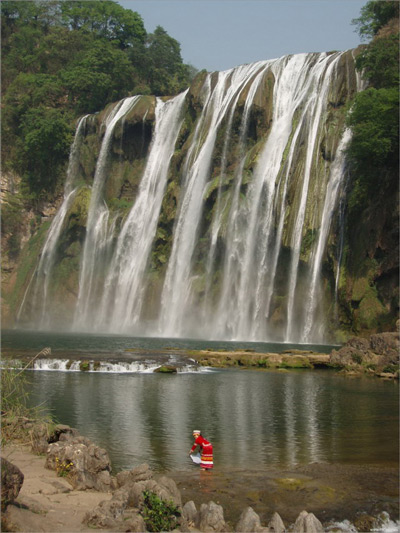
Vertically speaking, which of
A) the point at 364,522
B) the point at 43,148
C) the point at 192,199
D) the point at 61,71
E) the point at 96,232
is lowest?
the point at 364,522

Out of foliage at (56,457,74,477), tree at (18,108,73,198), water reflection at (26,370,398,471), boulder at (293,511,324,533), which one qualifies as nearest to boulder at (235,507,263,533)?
boulder at (293,511,324,533)

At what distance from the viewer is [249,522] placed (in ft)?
35.3

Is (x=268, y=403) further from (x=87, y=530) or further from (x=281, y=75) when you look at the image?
(x=281, y=75)

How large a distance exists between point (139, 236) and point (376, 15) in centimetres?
2626

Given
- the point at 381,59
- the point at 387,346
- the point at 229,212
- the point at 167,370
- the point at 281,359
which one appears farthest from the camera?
the point at 229,212

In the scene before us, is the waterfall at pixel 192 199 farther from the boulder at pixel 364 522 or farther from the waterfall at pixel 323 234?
the boulder at pixel 364 522

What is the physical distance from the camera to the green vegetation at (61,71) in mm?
70562

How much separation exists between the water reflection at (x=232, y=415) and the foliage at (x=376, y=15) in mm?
35224

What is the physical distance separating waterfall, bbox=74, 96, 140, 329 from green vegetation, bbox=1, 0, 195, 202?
5.65 metres

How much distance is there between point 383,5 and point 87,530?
171 feet

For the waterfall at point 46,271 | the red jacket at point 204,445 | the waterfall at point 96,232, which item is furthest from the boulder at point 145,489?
the waterfall at point 46,271

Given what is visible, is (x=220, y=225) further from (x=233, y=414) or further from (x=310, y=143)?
(x=233, y=414)

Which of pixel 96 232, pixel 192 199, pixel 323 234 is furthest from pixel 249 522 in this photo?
pixel 96 232

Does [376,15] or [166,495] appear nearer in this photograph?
[166,495]
